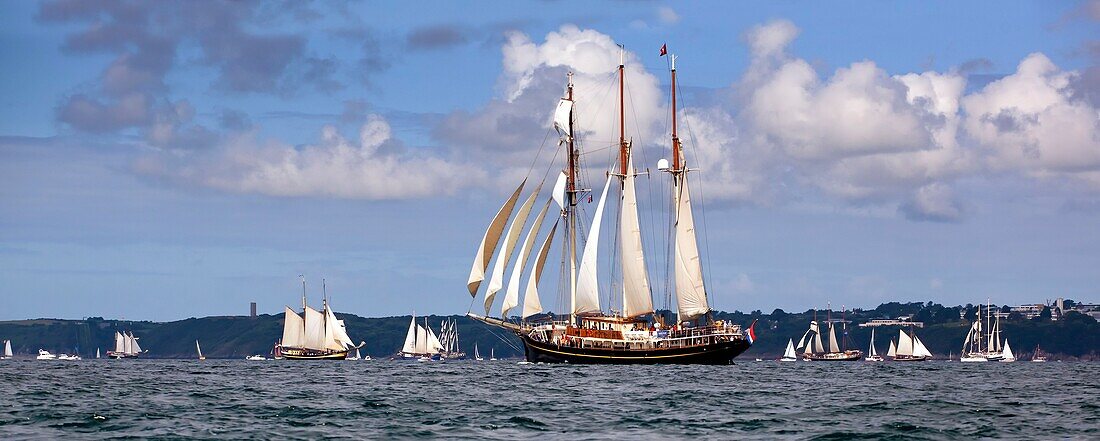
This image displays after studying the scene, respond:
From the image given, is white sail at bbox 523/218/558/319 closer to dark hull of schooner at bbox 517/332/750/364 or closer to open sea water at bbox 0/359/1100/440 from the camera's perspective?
dark hull of schooner at bbox 517/332/750/364

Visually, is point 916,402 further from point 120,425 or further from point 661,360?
point 661,360

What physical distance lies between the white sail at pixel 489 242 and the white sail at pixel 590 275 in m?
7.32

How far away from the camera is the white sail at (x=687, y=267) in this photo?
135m

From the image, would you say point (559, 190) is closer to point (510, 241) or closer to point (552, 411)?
point (510, 241)

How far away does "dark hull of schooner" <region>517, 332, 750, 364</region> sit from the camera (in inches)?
5172

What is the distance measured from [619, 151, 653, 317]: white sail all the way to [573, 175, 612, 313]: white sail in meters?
2.32

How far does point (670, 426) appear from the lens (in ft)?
181

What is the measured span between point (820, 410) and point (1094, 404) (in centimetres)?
1480

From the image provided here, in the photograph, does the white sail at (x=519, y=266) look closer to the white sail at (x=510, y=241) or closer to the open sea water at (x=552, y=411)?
the white sail at (x=510, y=241)

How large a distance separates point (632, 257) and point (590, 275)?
412cm

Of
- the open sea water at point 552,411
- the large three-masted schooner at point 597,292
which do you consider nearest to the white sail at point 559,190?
the large three-masted schooner at point 597,292

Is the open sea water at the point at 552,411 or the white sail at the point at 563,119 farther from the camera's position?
the white sail at the point at 563,119

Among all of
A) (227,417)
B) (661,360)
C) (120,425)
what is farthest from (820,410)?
(661,360)

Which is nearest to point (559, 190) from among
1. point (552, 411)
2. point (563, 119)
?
point (563, 119)
